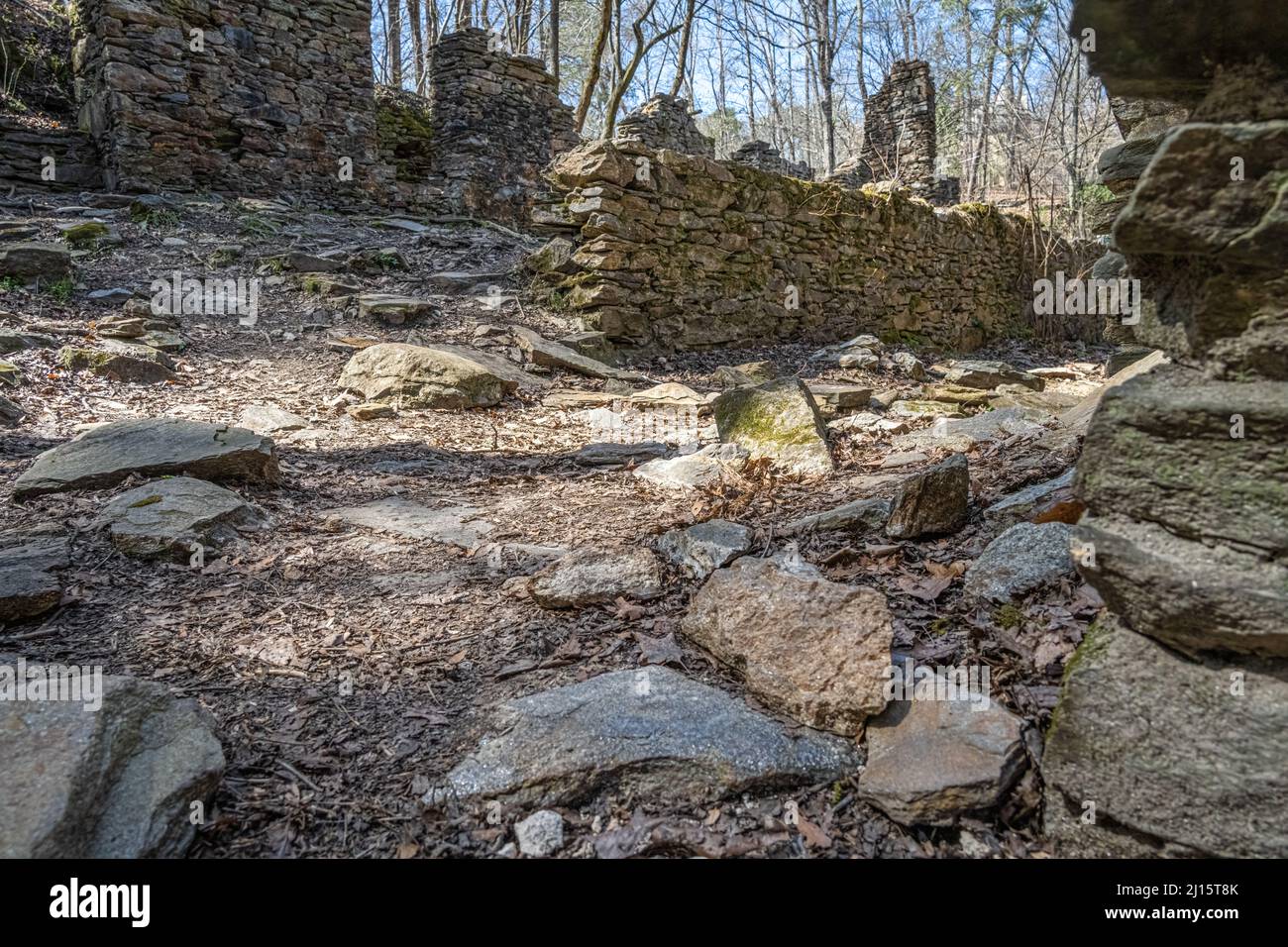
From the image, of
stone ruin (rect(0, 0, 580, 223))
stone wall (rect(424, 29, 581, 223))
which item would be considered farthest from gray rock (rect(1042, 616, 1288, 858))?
stone wall (rect(424, 29, 581, 223))

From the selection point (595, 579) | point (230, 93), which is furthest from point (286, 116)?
point (595, 579)

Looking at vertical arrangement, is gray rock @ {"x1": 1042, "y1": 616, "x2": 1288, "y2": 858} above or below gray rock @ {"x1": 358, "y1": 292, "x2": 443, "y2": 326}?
below

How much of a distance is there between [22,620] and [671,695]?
213 cm

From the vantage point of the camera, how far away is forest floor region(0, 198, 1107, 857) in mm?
1686

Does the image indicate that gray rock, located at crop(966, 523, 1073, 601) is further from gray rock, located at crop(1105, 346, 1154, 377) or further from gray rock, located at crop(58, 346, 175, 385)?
gray rock, located at crop(58, 346, 175, 385)

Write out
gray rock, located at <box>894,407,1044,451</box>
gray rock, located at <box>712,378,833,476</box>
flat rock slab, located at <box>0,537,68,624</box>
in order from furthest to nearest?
gray rock, located at <box>894,407,1044,451</box>, gray rock, located at <box>712,378,833,476</box>, flat rock slab, located at <box>0,537,68,624</box>

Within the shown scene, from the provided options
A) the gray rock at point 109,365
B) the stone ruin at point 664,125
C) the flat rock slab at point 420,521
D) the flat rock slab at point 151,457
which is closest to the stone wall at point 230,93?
the stone ruin at point 664,125

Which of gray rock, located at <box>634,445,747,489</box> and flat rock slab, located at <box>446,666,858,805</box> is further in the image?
gray rock, located at <box>634,445,747,489</box>

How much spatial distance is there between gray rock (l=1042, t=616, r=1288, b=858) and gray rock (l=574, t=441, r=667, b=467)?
131 inches

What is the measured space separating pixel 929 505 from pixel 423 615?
186 cm

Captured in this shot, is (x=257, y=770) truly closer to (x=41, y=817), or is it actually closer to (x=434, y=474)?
(x=41, y=817)

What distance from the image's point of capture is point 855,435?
5082 mm

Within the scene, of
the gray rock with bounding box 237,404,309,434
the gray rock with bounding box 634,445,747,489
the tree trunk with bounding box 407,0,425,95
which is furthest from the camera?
the tree trunk with bounding box 407,0,425,95
